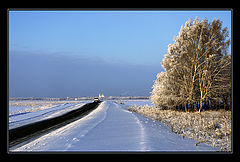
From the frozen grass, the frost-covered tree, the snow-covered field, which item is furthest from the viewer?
the frost-covered tree

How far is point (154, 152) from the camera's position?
4.54 metres

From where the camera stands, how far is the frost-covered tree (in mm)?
18656

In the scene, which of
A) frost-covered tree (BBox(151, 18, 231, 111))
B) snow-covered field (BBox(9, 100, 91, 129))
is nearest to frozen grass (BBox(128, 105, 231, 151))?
frost-covered tree (BBox(151, 18, 231, 111))

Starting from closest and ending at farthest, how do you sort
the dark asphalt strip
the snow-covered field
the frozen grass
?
the frozen grass
the dark asphalt strip
the snow-covered field

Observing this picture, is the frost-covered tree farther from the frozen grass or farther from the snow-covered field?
the snow-covered field

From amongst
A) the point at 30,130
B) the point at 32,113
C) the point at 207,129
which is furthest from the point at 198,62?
the point at 32,113

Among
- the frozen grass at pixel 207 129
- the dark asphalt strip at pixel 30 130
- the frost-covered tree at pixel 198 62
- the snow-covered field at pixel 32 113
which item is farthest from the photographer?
the frost-covered tree at pixel 198 62

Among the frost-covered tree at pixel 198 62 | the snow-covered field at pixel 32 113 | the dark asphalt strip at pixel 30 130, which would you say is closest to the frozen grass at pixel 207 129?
the frost-covered tree at pixel 198 62

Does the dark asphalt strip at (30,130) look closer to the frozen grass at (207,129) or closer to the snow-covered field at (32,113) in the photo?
the snow-covered field at (32,113)

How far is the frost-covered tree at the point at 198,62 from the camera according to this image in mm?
18656
